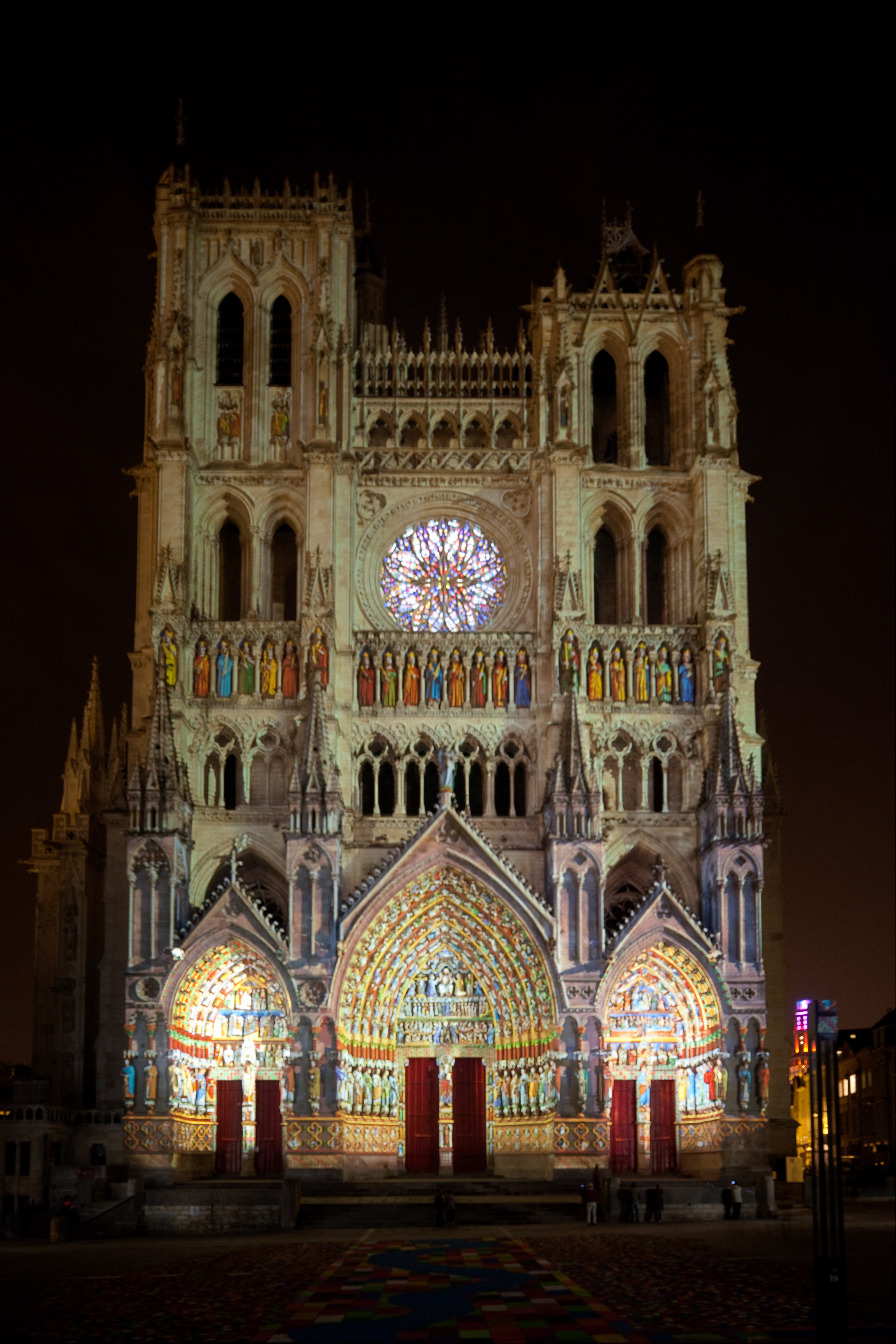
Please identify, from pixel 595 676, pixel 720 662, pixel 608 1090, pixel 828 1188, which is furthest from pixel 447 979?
pixel 828 1188

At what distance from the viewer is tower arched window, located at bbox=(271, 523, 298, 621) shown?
1976 inches

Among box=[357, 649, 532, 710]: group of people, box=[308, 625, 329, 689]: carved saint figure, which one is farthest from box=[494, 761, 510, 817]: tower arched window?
box=[308, 625, 329, 689]: carved saint figure

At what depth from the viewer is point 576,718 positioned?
1751 inches

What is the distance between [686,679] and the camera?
154 ft

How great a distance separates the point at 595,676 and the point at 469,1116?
12.5 m

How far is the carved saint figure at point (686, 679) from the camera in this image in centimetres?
4681

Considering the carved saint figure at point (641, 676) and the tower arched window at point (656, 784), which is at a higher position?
the carved saint figure at point (641, 676)

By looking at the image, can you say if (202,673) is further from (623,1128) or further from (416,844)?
(623,1128)

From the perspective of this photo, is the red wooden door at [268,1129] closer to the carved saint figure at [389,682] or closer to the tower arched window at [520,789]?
the tower arched window at [520,789]

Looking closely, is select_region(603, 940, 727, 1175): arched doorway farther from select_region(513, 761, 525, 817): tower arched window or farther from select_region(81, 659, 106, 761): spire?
select_region(81, 659, 106, 761): spire

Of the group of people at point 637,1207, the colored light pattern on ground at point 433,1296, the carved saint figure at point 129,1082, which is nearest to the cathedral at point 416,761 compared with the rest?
the carved saint figure at point 129,1082

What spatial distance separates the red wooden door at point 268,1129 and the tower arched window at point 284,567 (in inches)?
547

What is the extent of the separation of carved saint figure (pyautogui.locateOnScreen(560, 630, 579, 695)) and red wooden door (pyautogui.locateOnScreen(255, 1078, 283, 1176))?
13059mm

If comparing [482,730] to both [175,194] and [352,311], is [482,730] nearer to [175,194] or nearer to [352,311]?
[352,311]
